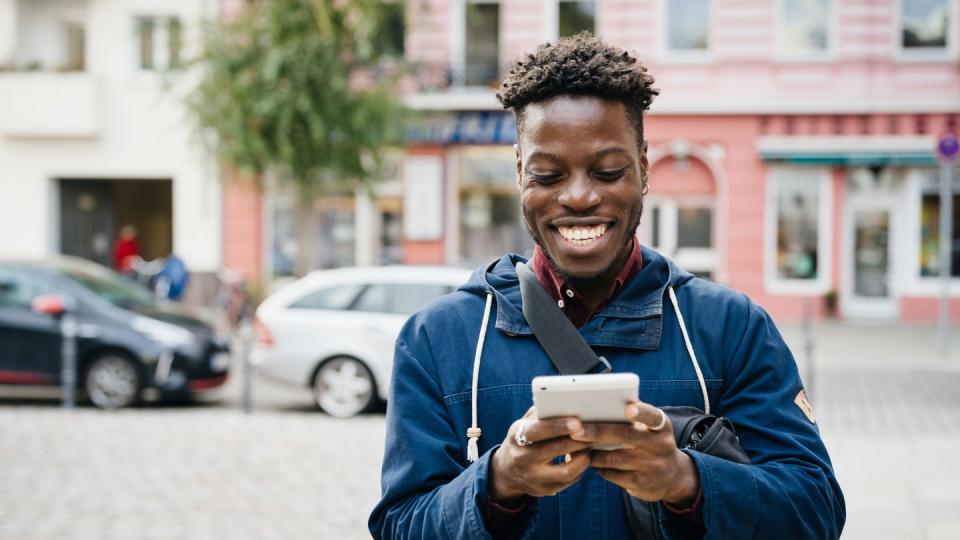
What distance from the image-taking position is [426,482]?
2.00 meters

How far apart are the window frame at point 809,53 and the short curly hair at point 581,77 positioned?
21.8 m

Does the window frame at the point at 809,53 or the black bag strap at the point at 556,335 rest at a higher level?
the window frame at the point at 809,53

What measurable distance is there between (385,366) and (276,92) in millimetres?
7894

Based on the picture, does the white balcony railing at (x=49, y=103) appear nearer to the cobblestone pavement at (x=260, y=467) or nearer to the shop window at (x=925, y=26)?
the cobblestone pavement at (x=260, y=467)

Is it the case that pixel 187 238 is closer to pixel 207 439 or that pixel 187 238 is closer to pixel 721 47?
pixel 721 47

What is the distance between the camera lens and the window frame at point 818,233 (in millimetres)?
22391

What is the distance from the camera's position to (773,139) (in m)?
22.2

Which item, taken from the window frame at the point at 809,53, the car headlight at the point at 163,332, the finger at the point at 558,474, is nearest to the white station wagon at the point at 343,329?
the car headlight at the point at 163,332

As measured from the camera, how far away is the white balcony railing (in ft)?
78.9

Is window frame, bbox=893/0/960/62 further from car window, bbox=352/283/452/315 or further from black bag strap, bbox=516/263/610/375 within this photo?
black bag strap, bbox=516/263/610/375

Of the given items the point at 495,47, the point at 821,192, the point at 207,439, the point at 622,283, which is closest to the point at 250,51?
the point at 495,47

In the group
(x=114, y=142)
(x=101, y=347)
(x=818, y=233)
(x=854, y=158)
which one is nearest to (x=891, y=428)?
(x=101, y=347)

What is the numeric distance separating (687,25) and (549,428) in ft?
74.6

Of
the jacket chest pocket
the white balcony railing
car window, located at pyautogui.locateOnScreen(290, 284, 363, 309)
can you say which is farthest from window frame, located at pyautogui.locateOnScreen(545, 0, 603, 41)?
the jacket chest pocket
